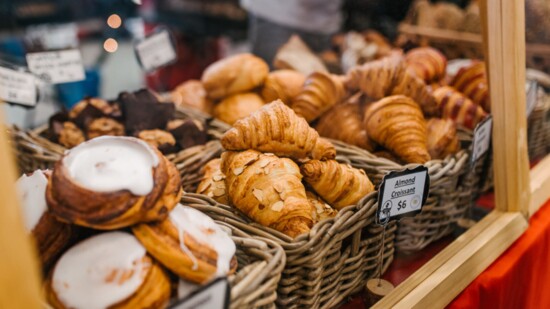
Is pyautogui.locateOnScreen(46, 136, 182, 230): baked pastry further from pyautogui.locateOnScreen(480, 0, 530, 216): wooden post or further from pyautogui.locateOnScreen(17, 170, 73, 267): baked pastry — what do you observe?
pyautogui.locateOnScreen(480, 0, 530, 216): wooden post

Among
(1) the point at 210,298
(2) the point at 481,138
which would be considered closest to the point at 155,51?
(2) the point at 481,138

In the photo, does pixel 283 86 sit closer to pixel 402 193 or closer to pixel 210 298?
pixel 402 193

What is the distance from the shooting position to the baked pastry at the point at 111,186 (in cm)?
→ 84

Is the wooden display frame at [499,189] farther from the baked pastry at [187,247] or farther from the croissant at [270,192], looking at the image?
the baked pastry at [187,247]

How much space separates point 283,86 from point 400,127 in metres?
0.51

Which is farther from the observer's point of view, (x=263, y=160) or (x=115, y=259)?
(x=263, y=160)

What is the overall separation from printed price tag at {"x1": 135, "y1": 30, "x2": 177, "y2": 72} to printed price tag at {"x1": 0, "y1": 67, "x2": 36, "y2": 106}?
526mm

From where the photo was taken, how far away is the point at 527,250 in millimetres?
1599

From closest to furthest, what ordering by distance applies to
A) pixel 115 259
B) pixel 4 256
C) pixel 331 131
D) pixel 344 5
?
pixel 4 256
pixel 115 259
pixel 331 131
pixel 344 5

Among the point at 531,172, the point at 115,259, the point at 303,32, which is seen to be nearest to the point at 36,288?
the point at 115,259

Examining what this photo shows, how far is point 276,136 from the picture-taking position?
1.31 metres

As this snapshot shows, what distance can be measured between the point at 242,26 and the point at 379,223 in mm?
4923

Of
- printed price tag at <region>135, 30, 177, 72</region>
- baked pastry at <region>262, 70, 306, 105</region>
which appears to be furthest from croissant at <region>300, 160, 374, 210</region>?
printed price tag at <region>135, 30, 177, 72</region>

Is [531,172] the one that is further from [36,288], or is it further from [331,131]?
[36,288]
